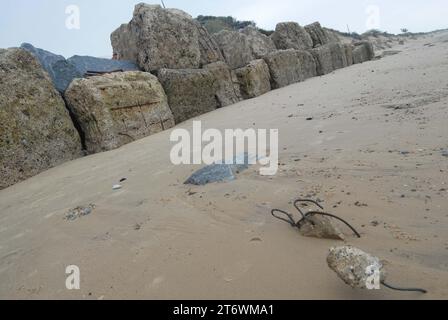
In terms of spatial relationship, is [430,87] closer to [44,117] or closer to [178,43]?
[178,43]

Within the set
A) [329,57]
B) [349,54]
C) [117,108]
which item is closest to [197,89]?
[117,108]

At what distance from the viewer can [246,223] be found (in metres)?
2.01

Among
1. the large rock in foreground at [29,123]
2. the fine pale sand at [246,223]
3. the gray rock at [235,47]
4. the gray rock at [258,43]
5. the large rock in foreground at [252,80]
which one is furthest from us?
the gray rock at [258,43]

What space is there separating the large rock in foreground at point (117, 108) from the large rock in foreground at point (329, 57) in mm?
7483

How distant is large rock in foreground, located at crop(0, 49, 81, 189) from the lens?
4.21 meters

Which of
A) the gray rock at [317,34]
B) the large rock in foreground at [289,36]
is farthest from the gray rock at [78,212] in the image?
the gray rock at [317,34]

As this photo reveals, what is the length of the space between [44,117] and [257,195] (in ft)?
11.2

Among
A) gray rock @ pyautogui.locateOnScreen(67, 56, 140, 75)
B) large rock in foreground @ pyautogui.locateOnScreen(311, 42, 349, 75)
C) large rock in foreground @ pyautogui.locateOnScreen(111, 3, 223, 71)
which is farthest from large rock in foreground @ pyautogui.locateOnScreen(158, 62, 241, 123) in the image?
large rock in foreground @ pyautogui.locateOnScreen(311, 42, 349, 75)

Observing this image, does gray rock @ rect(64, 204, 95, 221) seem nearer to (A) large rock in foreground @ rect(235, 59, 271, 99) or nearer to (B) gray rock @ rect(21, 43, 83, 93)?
(B) gray rock @ rect(21, 43, 83, 93)

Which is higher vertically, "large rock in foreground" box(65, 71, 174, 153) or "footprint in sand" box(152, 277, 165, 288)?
"large rock in foreground" box(65, 71, 174, 153)

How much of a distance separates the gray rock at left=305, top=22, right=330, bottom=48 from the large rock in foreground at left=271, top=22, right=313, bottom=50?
1364mm

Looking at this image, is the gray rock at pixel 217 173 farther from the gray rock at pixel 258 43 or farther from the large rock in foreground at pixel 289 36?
the large rock in foreground at pixel 289 36

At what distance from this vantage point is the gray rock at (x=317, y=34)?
557 inches

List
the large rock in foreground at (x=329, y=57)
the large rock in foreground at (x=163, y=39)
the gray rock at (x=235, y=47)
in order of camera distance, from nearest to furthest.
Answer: the large rock in foreground at (x=163, y=39) → the gray rock at (x=235, y=47) → the large rock in foreground at (x=329, y=57)
